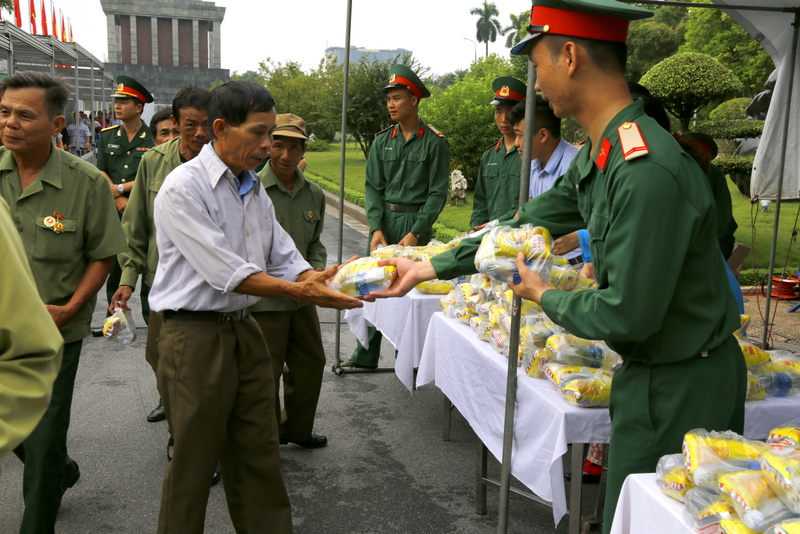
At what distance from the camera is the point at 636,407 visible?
6.88ft

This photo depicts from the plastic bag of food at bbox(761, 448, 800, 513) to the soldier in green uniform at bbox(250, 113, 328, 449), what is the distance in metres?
3.06

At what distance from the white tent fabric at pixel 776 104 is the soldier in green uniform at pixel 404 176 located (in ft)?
Answer: 7.92

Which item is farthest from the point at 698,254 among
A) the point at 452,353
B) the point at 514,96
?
the point at 514,96

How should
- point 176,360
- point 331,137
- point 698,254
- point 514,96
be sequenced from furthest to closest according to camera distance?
point 331,137, point 514,96, point 176,360, point 698,254

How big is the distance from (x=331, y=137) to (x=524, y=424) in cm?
4388

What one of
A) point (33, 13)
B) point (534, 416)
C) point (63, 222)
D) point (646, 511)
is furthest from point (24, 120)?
point (33, 13)

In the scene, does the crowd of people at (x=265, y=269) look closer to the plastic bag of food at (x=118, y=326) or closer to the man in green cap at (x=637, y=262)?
the man in green cap at (x=637, y=262)

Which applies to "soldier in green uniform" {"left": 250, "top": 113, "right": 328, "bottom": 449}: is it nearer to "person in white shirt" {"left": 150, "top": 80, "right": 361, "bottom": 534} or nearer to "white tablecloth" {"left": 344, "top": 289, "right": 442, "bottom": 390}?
"white tablecloth" {"left": 344, "top": 289, "right": 442, "bottom": 390}

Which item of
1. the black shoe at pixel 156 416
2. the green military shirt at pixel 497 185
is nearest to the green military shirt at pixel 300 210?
the black shoe at pixel 156 416

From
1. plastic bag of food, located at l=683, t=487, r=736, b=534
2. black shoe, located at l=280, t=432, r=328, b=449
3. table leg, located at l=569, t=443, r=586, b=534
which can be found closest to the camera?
plastic bag of food, located at l=683, t=487, r=736, b=534

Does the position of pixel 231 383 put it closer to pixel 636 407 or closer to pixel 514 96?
pixel 636 407

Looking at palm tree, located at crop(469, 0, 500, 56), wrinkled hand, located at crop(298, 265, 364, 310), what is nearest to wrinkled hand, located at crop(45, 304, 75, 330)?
wrinkled hand, located at crop(298, 265, 364, 310)

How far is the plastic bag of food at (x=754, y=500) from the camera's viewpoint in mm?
1555

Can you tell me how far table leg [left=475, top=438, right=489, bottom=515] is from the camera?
3.90m
